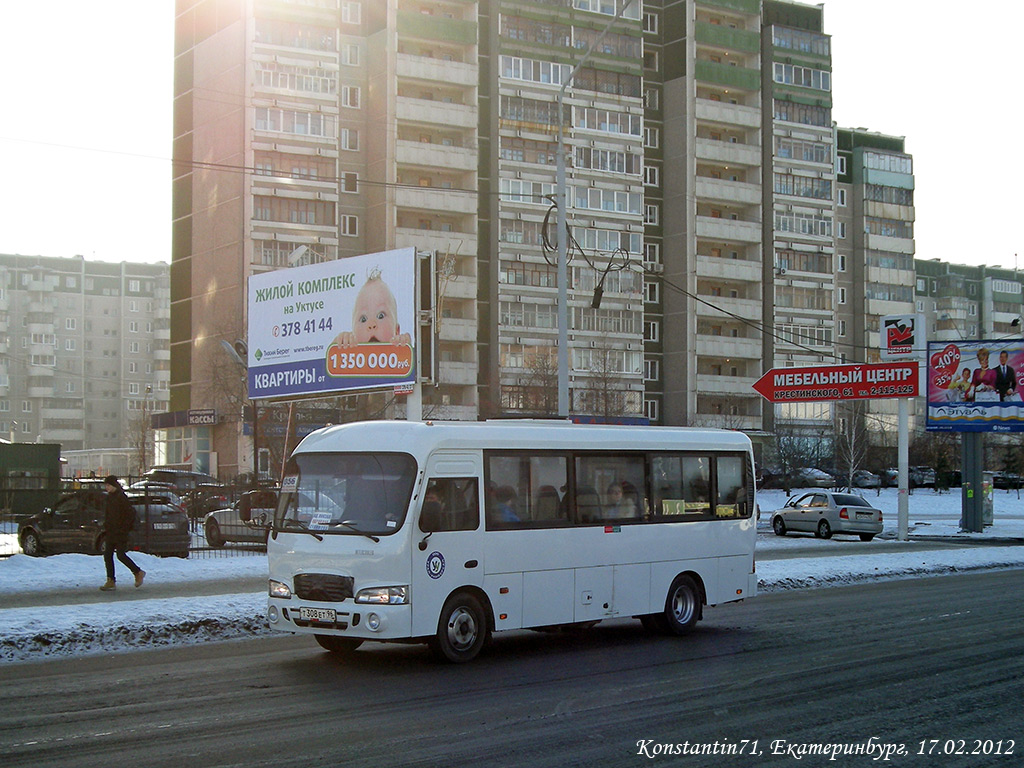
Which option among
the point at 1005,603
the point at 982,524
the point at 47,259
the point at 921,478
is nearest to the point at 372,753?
the point at 1005,603

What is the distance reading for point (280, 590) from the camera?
12031mm

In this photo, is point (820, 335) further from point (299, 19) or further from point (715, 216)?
point (299, 19)

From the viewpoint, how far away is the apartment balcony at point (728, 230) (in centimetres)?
8775

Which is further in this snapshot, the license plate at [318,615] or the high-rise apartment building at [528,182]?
the high-rise apartment building at [528,182]

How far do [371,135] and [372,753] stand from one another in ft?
235

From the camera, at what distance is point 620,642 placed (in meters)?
14.0

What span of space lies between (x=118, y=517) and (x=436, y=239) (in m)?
58.6

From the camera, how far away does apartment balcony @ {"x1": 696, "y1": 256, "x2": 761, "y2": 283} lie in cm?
8694

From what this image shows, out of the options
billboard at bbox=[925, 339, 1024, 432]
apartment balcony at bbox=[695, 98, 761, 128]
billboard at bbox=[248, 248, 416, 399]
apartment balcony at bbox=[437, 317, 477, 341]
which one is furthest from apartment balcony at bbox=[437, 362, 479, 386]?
billboard at bbox=[248, 248, 416, 399]

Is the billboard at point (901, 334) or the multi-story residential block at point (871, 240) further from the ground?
the multi-story residential block at point (871, 240)

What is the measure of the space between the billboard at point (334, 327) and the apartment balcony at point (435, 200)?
1646 inches

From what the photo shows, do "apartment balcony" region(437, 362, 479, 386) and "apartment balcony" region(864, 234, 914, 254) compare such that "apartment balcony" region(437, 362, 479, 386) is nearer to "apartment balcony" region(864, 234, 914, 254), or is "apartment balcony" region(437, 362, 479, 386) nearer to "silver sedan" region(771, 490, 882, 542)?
"silver sedan" region(771, 490, 882, 542)

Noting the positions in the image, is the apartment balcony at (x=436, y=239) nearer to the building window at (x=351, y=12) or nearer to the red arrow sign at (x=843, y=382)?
the building window at (x=351, y=12)

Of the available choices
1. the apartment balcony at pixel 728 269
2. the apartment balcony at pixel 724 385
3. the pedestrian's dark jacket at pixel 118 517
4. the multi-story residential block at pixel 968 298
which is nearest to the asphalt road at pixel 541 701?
the pedestrian's dark jacket at pixel 118 517
